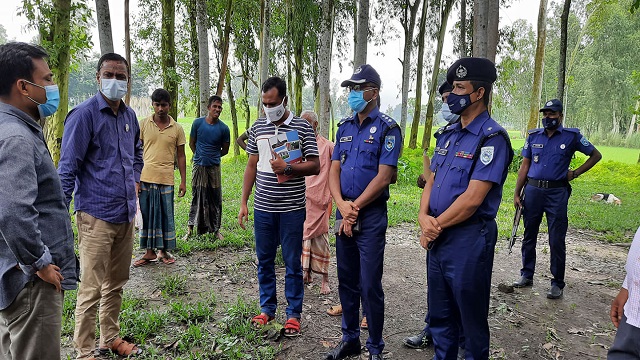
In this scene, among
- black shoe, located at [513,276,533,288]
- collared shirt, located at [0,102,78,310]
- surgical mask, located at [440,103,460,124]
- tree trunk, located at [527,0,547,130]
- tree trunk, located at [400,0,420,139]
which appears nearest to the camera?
collared shirt, located at [0,102,78,310]

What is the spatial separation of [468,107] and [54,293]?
2.68 m

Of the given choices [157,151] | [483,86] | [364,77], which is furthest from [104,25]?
[483,86]

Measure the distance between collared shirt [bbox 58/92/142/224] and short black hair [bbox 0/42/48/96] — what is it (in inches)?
35.9

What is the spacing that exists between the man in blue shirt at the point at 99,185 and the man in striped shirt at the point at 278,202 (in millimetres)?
1096

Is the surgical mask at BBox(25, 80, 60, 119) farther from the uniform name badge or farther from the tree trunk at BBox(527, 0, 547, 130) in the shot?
the tree trunk at BBox(527, 0, 547, 130)

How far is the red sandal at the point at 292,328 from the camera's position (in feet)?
12.2

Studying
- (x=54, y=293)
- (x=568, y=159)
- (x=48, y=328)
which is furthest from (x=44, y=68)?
(x=568, y=159)

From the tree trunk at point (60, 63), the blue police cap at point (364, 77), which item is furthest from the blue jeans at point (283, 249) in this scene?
the tree trunk at point (60, 63)

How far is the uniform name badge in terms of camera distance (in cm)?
257

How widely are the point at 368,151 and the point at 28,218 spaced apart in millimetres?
2265

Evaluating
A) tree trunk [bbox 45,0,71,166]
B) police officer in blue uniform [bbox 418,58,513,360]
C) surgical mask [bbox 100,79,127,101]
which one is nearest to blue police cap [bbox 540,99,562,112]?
police officer in blue uniform [bbox 418,58,513,360]

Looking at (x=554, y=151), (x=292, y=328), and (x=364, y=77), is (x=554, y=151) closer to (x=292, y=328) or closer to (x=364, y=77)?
(x=364, y=77)

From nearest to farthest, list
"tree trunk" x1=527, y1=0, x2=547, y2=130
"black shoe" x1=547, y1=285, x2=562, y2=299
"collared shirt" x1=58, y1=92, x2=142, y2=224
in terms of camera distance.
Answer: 1. "collared shirt" x1=58, y1=92, x2=142, y2=224
2. "black shoe" x1=547, y1=285, x2=562, y2=299
3. "tree trunk" x1=527, y1=0, x2=547, y2=130

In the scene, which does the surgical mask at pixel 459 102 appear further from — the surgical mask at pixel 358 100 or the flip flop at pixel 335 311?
the flip flop at pixel 335 311
